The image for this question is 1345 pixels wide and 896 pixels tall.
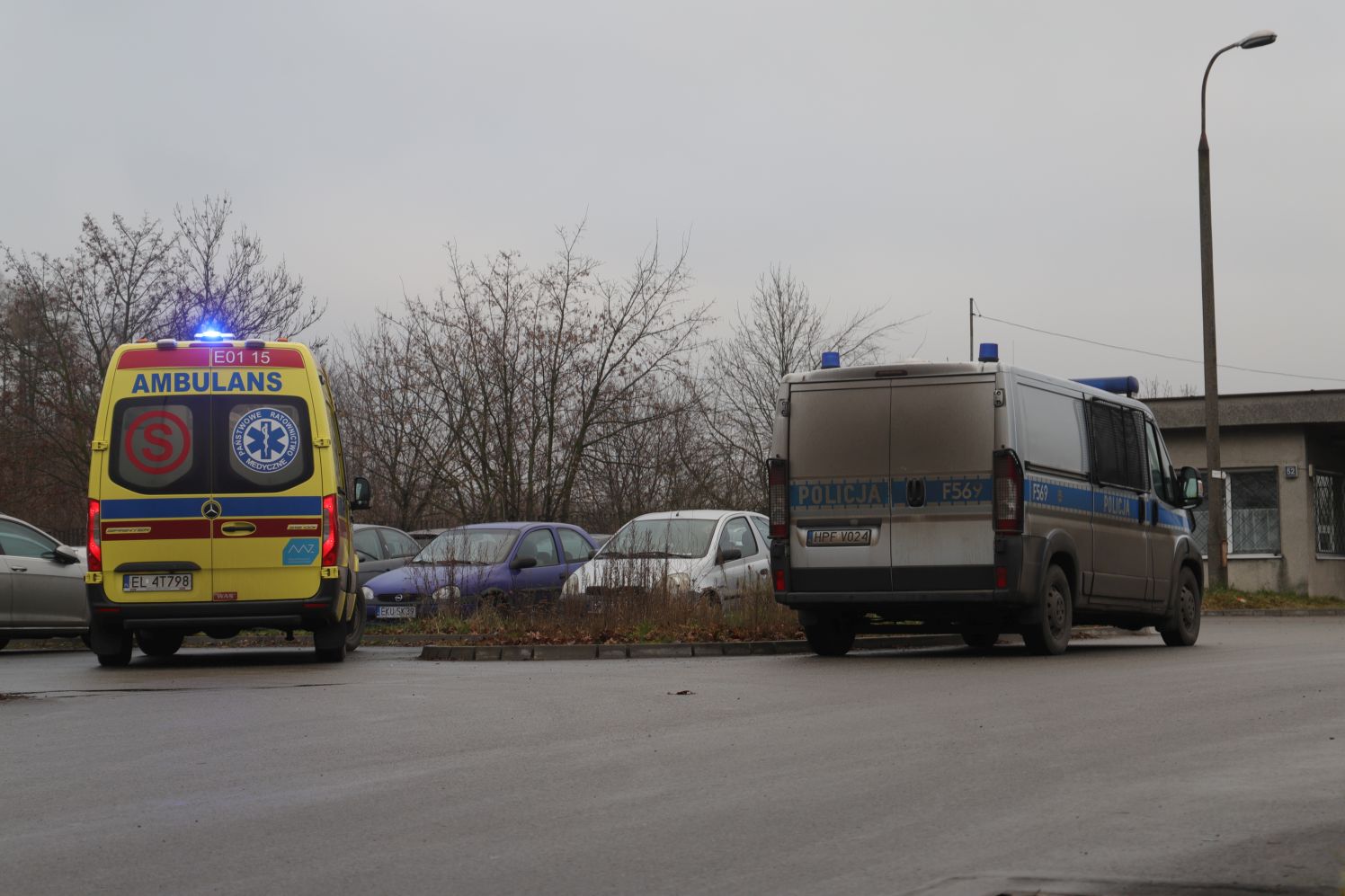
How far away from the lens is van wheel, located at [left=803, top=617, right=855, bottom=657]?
1602 centimetres

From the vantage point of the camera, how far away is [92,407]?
119 ft

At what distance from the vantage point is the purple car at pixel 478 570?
19.8 metres

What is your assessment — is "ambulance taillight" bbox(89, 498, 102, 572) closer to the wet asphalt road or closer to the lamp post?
the wet asphalt road

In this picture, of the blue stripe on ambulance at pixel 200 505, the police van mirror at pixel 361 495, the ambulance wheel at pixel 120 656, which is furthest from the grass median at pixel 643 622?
the ambulance wheel at pixel 120 656

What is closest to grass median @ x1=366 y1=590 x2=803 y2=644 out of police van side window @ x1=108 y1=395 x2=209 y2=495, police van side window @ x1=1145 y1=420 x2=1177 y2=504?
police van side window @ x1=108 y1=395 x2=209 y2=495

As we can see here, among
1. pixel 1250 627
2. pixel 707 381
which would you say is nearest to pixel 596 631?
pixel 1250 627

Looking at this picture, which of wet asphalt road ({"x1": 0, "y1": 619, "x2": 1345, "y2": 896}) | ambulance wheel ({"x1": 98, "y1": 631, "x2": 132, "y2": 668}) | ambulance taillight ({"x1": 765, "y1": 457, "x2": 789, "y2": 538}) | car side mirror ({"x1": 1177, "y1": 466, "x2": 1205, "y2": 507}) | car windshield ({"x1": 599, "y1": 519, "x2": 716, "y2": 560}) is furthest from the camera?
car windshield ({"x1": 599, "y1": 519, "x2": 716, "y2": 560})

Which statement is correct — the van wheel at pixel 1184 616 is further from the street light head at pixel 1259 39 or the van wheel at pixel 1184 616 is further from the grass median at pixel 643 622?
the street light head at pixel 1259 39

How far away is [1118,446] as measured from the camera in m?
17.0

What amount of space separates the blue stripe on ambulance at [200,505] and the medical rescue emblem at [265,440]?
11.8 inches

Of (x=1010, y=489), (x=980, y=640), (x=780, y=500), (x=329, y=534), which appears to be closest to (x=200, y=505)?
(x=329, y=534)

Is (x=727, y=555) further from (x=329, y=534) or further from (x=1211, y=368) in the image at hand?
(x=1211, y=368)

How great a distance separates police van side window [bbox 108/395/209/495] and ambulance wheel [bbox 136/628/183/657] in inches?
112

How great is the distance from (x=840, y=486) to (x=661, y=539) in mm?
4520
